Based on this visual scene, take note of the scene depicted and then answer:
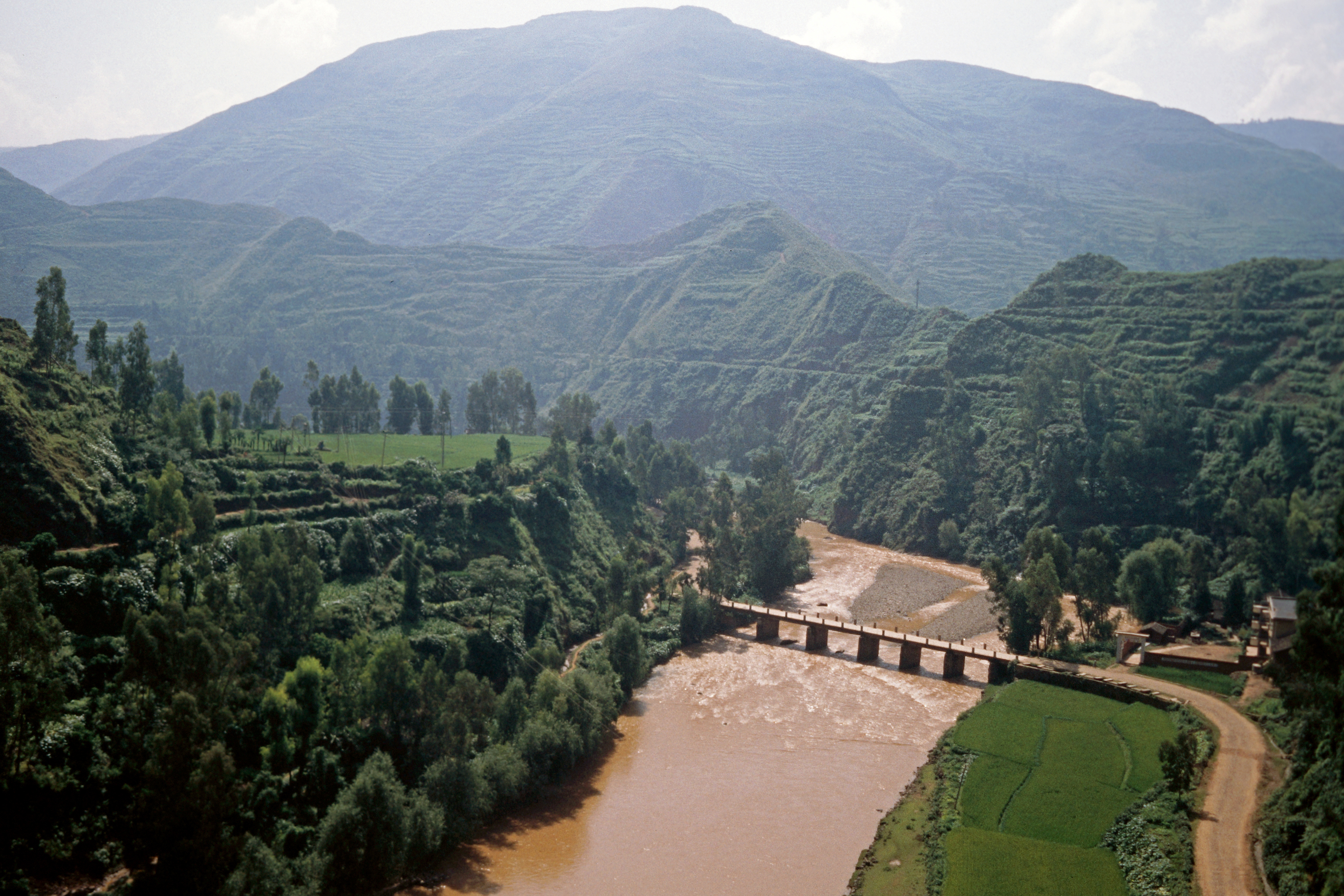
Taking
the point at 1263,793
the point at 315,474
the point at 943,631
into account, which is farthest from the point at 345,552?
the point at 1263,793

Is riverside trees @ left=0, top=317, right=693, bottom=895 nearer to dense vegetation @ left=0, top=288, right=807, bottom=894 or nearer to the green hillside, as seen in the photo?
dense vegetation @ left=0, top=288, right=807, bottom=894

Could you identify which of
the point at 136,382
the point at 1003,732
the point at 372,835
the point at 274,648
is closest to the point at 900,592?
the point at 1003,732

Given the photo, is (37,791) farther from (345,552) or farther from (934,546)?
(934,546)

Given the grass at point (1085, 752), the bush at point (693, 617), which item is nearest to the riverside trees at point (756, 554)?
the bush at point (693, 617)

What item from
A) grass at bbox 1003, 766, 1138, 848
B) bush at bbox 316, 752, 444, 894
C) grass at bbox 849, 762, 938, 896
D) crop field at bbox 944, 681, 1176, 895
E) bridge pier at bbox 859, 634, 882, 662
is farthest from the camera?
bridge pier at bbox 859, 634, 882, 662

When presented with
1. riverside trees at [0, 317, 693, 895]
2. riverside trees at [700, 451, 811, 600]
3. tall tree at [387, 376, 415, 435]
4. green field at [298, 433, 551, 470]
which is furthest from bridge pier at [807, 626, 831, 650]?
tall tree at [387, 376, 415, 435]
